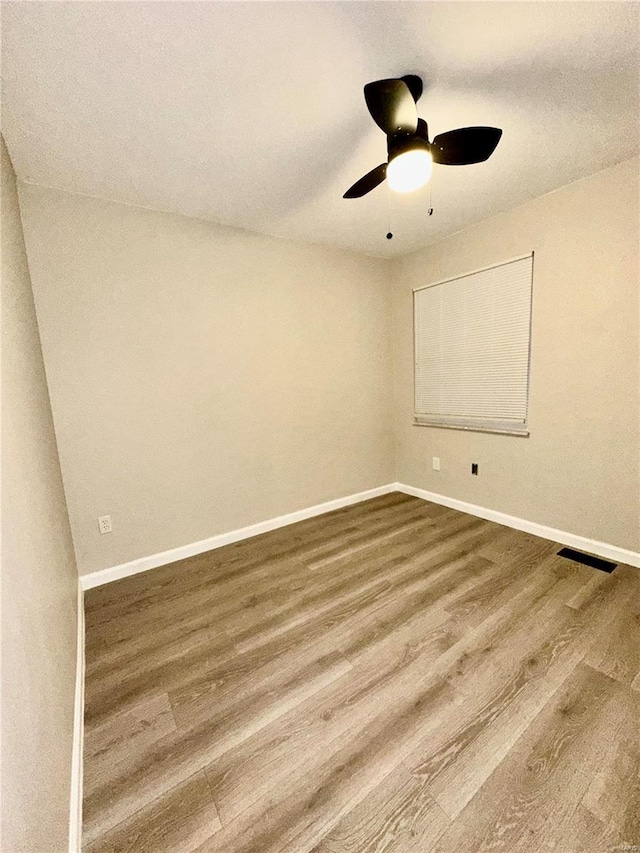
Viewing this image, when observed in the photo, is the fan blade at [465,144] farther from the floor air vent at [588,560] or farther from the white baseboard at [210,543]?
the white baseboard at [210,543]

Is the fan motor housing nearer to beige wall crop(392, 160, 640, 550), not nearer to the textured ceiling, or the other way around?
the textured ceiling

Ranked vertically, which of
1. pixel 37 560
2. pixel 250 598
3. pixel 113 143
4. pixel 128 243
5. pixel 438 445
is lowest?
pixel 250 598

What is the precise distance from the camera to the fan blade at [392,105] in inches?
46.2

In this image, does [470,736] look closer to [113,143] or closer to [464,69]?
[464,69]

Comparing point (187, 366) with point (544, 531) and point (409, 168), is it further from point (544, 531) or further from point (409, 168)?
point (544, 531)

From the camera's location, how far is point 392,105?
1255mm

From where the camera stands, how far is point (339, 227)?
2.71m

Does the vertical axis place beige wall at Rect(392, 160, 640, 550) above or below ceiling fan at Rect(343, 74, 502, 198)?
below

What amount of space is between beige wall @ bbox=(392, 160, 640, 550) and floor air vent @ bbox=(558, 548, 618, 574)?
0.16m

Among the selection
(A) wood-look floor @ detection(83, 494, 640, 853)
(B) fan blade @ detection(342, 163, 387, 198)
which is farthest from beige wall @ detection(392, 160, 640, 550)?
(B) fan blade @ detection(342, 163, 387, 198)

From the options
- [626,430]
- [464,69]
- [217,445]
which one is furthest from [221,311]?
[626,430]

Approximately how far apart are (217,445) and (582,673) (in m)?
2.49

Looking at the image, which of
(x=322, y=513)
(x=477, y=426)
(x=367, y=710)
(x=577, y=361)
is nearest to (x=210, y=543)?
(x=322, y=513)

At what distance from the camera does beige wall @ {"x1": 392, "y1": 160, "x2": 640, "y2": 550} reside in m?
2.09
